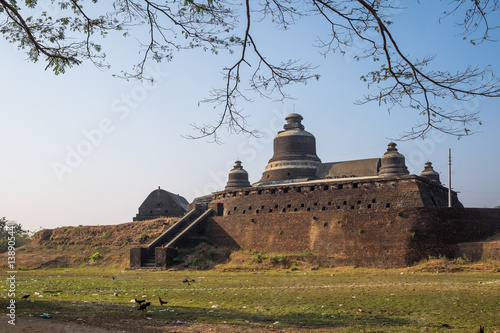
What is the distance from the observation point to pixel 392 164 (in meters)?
29.9

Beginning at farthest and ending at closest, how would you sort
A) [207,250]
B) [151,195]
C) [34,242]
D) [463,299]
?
[151,195], [34,242], [207,250], [463,299]

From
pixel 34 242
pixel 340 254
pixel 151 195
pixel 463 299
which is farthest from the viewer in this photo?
pixel 151 195

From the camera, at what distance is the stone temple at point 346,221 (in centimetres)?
1983

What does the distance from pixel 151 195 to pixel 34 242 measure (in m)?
9.14

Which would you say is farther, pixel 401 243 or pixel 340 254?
pixel 340 254

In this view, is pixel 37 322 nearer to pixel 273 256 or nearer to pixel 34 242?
pixel 273 256

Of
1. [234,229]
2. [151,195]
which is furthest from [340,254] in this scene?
[151,195]

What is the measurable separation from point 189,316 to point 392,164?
2445 cm

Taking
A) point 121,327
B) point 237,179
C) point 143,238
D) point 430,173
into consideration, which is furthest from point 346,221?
point 430,173

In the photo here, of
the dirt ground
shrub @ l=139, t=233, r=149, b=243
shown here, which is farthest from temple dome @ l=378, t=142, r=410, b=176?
the dirt ground

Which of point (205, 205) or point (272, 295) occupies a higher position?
point (205, 205)

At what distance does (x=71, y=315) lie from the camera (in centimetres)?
736

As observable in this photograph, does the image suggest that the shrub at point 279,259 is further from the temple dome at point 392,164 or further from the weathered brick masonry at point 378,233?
the temple dome at point 392,164

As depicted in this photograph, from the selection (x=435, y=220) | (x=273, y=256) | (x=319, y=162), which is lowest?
(x=273, y=256)
